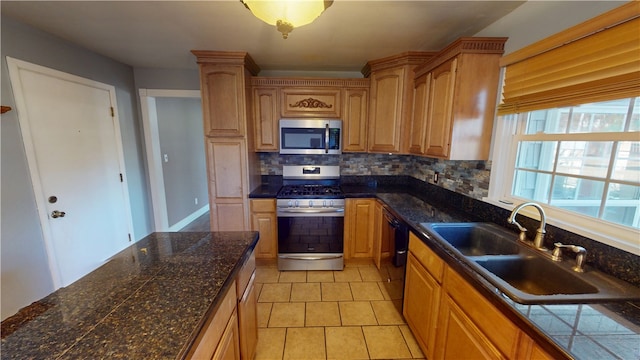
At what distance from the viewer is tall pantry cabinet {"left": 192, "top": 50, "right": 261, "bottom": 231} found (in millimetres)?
2414

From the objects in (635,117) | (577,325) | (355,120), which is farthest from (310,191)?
(635,117)

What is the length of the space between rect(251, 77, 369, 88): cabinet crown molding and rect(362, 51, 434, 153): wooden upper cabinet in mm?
178

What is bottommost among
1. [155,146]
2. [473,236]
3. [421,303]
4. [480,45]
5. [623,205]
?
[421,303]

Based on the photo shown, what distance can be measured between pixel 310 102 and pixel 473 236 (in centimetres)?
209

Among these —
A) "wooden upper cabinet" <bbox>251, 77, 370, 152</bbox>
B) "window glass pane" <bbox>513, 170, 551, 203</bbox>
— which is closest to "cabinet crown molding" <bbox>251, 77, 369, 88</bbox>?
"wooden upper cabinet" <bbox>251, 77, 370, 152</bbox>

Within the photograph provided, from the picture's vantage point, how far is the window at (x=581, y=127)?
3.35ft

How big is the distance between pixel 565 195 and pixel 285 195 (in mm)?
2177

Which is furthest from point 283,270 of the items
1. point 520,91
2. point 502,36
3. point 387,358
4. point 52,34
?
point 52,34

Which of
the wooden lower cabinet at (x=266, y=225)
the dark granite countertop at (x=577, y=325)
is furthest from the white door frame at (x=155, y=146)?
the dark granite countertop at (x=577, y=325)

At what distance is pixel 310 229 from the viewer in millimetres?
2582

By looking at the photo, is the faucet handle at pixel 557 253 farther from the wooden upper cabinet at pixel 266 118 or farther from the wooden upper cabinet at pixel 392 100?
the wooden upper cabinet at pixel 266 118

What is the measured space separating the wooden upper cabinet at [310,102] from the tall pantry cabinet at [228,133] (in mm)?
431

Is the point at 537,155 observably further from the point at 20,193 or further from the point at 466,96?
the point at 20,193

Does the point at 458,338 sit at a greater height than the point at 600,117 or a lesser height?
lesser
